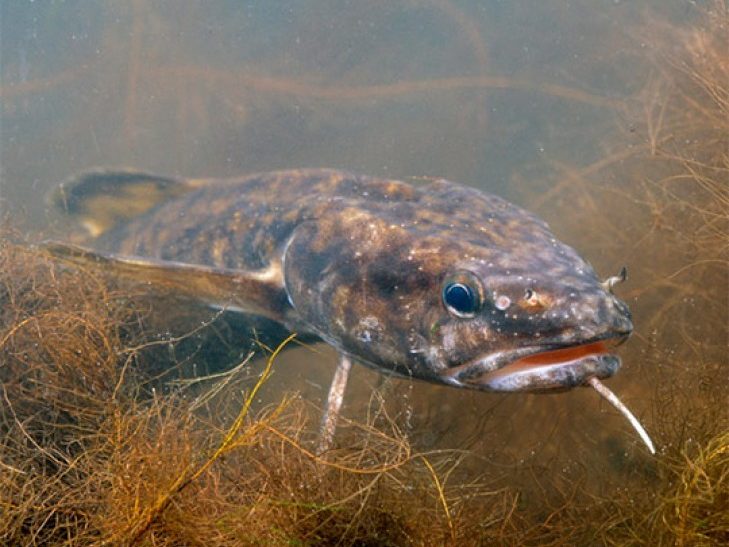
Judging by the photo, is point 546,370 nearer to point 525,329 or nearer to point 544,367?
point 544,367

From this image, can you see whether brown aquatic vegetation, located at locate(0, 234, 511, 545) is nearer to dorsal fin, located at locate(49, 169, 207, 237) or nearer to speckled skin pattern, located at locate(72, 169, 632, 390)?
speckled skin pattern, located at locate(72, 169, 632, 390)

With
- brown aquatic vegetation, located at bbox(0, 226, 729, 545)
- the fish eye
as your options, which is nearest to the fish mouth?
the fish eye

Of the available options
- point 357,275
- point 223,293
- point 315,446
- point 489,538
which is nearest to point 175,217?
point 223,293

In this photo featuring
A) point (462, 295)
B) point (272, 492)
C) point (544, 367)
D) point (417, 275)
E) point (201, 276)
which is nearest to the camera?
point (272, 492)

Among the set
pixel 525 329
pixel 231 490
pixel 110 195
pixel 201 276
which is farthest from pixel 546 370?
pixel 110 195

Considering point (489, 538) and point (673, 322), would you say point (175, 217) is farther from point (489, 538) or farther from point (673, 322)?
point (673, 322)
